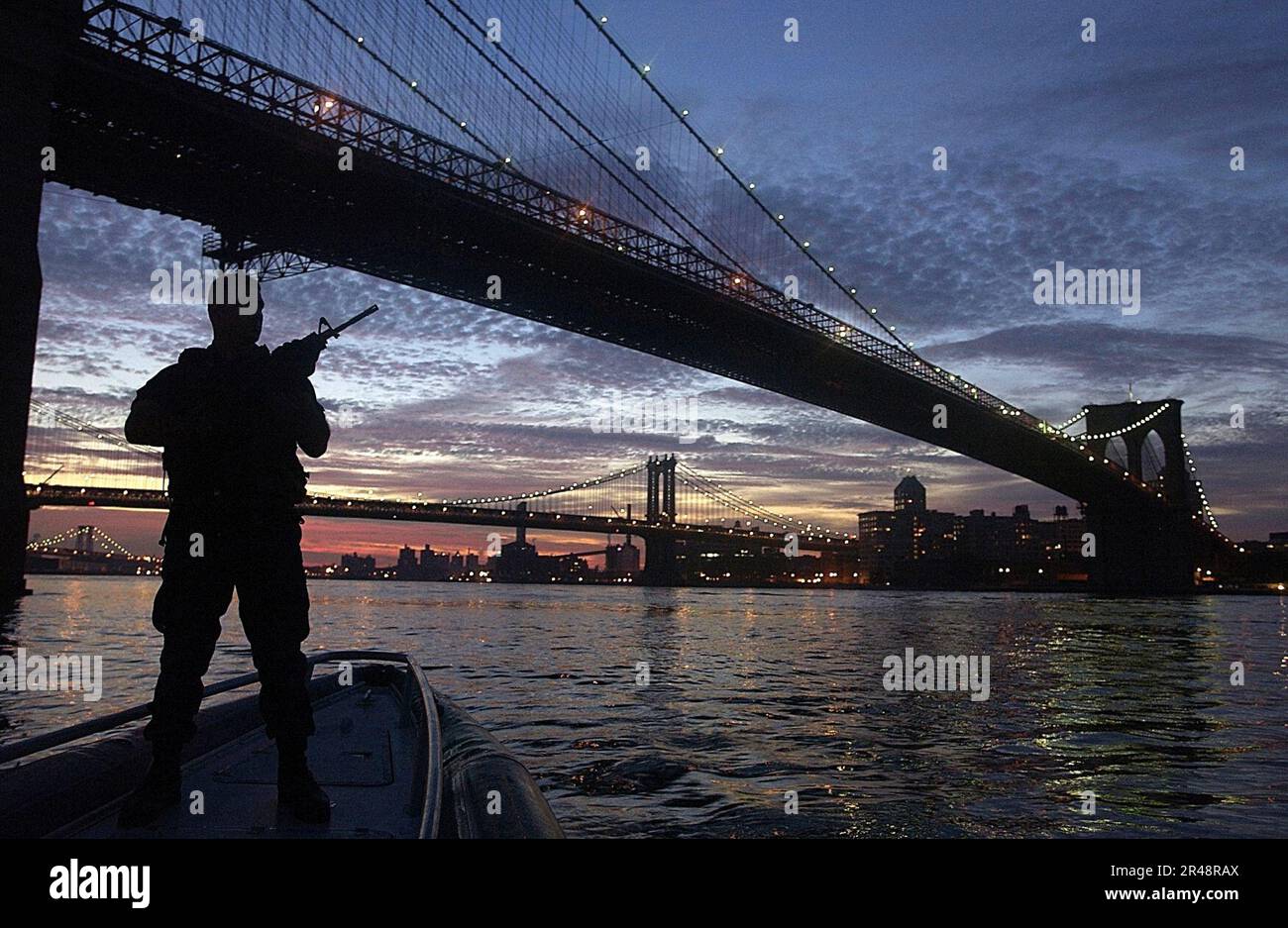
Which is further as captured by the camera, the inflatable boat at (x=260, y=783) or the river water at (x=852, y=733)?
the river water at (x=852, y=733)

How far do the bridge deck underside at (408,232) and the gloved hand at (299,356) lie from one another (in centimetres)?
2586

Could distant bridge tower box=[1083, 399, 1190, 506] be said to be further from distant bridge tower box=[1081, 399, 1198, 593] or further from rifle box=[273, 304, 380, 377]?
rifle box=[273, 304, 380, 377]

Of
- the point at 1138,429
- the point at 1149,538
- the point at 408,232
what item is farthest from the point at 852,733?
the point at 1138,429

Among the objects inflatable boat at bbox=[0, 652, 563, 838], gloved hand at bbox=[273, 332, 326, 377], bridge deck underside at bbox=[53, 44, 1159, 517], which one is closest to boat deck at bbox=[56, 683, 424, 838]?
inflatable boat at bbox=[0, 652, 563, 838]

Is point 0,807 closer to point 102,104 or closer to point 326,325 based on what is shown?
point 326,325

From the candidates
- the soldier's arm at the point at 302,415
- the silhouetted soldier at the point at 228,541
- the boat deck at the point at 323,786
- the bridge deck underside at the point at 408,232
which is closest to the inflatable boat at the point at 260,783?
the boat deck at the point at 323,786

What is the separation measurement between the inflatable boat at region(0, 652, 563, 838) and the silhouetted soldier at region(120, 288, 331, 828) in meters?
0.15

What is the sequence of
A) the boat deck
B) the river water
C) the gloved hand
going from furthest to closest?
the river water, the gloved hand, the boat deck

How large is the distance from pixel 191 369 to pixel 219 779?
153 centimetres

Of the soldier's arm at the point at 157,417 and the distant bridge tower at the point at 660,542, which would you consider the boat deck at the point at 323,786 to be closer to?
the soldier's arm at the point at 157,417

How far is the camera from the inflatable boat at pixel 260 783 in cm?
259

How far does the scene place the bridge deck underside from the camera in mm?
26297

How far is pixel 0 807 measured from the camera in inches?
100

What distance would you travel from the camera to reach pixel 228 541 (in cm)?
284
